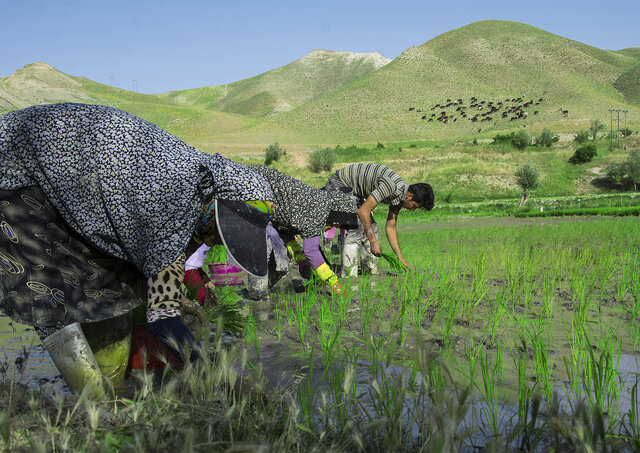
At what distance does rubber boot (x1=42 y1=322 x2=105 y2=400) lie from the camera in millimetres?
1872

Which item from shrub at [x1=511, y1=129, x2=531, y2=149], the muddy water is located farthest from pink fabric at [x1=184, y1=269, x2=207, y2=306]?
shrub at [x1=511, y1=129, x2=531, y2=149]

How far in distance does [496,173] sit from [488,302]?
31254 millimetres

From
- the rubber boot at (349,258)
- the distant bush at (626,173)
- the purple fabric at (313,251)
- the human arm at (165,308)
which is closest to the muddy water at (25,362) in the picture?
the human arm at (165,308)

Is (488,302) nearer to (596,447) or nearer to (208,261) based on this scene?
(596,447)

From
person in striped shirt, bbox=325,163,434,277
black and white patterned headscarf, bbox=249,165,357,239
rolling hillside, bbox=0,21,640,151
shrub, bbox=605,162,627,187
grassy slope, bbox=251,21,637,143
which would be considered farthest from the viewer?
grassy slope, bbox=251,21,637,143

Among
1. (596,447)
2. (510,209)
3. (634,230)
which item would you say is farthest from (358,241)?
(510,209)

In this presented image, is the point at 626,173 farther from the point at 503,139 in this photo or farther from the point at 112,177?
the point at 112,177

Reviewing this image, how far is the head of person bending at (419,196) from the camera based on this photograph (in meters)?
5.11

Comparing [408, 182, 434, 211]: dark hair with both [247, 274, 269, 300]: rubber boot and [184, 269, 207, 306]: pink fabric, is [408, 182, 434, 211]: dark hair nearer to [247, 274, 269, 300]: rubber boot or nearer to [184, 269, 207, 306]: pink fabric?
[247, 274, 269, 300]: rubber boot

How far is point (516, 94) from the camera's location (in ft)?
258

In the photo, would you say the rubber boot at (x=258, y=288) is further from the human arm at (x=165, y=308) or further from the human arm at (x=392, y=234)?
the human arm at (x=165, y=308)

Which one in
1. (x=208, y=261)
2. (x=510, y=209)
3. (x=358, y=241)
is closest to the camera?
(x=358, y=241)

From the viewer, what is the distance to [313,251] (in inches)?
172

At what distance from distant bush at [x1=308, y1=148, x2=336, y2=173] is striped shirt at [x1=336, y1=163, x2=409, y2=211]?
3408 centimetres
